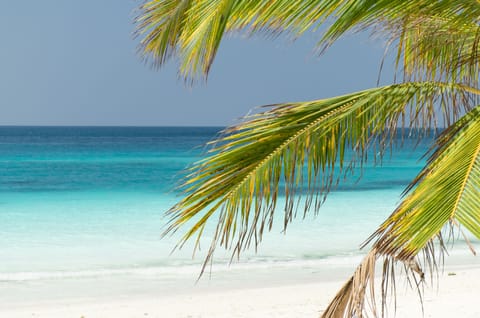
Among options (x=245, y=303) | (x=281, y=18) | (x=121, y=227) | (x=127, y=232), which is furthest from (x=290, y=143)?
(x=121, y=227)

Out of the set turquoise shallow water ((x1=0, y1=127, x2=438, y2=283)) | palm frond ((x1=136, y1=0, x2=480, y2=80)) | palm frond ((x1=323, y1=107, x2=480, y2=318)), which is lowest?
turquoise shallow water ((x1=0, y1=127, x2=438, y2=283))

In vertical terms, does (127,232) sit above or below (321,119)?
below

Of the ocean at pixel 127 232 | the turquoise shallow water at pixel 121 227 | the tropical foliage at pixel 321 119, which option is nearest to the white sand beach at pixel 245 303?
the ocean at pixel 127 232

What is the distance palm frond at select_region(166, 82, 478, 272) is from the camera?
2.66 m

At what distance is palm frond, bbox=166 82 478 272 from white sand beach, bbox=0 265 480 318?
3.55m

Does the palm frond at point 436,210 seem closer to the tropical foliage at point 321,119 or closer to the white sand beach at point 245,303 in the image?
the tropical foliage at point 321,119

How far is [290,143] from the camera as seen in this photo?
273 cm

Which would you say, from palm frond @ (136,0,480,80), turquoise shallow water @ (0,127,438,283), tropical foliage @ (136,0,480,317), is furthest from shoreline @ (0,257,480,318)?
palm frond @ (136,0,480,80)

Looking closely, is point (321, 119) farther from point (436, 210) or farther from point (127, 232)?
point (127, 232)

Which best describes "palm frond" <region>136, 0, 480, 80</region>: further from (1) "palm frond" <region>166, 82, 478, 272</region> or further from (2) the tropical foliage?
(1) "palm frond" <region>166, 82, 478, 272</region>

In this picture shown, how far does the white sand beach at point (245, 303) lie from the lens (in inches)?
245

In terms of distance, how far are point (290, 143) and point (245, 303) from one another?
4.18 meters

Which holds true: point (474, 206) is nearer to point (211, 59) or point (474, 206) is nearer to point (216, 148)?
point (216, 148)

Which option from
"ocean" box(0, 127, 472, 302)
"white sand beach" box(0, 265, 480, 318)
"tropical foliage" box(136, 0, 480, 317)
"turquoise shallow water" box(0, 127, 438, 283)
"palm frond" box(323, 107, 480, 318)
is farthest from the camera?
"turquoise shallow water" box(0, 127, 438, 283)
